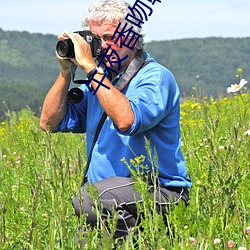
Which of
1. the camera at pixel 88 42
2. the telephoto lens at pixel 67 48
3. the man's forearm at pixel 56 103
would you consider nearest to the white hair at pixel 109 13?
the camera at pixel 88 42

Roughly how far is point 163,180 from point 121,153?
0.25m

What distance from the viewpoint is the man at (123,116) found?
10.8 feet

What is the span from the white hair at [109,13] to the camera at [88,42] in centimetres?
11

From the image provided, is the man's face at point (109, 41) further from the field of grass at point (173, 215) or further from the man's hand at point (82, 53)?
the field of grass at point (173, 215)

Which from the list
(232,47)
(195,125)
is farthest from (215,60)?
(195,125)

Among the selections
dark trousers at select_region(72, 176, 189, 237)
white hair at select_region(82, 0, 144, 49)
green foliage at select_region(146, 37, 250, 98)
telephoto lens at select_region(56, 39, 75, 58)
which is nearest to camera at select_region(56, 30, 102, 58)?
telephoto lens at select_region(56, 39, 75, 58)

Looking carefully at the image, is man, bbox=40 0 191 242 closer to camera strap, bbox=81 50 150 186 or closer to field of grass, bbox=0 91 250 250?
camera strap, bbox=81 50 150 186

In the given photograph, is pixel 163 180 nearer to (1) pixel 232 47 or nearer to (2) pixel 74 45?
(2) pixel 74 45

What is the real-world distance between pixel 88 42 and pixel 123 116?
1.55 feet

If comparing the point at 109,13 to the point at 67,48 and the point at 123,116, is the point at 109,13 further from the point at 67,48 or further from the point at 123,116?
the point at 123,116

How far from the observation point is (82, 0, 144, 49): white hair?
3.59 m

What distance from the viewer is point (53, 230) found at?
3.07 meters

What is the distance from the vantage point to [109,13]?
3590 millimetres

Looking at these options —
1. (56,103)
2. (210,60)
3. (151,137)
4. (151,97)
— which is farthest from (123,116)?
(210,60)
